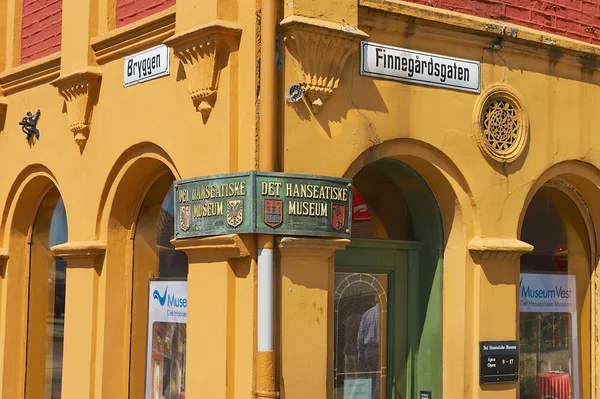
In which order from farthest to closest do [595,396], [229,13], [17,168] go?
[17,168] < [595,396] < [229,13]

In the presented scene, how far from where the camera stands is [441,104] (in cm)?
841

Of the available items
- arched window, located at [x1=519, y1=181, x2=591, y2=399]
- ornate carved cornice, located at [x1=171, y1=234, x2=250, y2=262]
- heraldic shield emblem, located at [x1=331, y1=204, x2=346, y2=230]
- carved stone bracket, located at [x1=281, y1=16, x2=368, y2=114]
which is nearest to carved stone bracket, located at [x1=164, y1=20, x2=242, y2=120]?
carved stone bracket, located at [x1=281, y1=16, x2=368, y2=114]

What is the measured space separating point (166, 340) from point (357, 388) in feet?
5.61

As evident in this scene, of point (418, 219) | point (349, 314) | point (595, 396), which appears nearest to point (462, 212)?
point (418, 219)

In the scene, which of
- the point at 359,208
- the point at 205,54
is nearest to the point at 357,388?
the point at 359,208

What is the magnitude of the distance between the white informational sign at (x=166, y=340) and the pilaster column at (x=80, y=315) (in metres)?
0.49

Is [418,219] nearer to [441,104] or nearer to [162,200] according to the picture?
[441,104]

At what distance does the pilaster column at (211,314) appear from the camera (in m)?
7.47

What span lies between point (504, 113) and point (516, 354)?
196cm

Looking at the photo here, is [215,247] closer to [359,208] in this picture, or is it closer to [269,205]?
[269,205]

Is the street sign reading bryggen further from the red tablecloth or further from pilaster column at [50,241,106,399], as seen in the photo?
the red tablecloth

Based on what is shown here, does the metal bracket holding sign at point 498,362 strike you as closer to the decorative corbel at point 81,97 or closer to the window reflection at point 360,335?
the window reflection at point 360,335

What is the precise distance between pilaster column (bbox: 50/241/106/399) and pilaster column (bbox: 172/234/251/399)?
166 centimetres

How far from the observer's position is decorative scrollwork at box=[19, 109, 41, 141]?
10586mm
